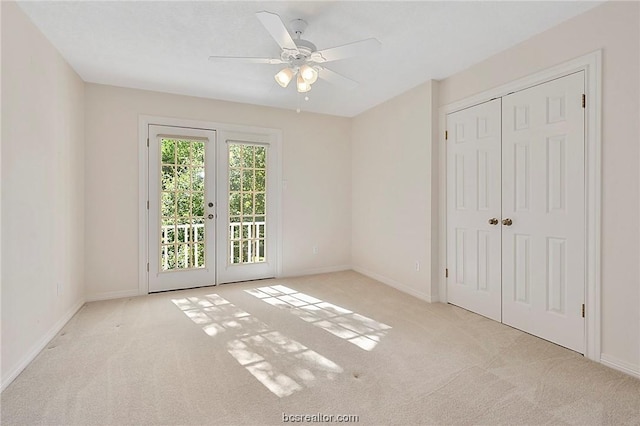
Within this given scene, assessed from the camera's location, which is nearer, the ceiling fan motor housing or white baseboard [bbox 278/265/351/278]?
the ceiling fan motor housing

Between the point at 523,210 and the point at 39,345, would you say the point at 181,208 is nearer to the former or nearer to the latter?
the point at 39,345

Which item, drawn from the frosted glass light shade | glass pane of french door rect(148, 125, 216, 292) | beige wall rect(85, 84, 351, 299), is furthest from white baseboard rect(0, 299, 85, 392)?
the frosted glass light shade

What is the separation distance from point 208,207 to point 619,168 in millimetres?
4135

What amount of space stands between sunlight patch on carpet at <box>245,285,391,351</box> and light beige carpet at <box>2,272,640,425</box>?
2cm

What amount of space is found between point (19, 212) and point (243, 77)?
7.70 ft

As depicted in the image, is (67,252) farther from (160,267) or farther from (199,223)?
(199,223)

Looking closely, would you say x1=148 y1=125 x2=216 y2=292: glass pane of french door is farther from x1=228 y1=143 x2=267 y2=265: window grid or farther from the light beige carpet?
the light beige carpet

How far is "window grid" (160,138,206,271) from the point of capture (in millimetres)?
4008

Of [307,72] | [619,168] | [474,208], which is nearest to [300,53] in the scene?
[307,72]

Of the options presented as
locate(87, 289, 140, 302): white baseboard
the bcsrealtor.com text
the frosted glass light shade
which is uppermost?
the frosted glass light shade

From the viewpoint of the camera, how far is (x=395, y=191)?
4.25m

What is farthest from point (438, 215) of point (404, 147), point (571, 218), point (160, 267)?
point (160, 267)

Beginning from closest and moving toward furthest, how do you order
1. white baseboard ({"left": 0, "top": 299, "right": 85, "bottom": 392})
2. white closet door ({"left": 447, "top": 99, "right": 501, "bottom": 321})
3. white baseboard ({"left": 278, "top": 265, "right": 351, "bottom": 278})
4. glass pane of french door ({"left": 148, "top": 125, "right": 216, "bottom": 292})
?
1. white baseboard ({"left": 0, "top": 299, "right": 85, "bottom": 392})
2. white closet door ({"left": 447, "top": 99, "right": 501, "bottom": 321})
3. glass pane of french door ({"left": 148, "top": 125, "right": 216, "bottom": 292})
4. white baseboard ({"left": 278, "top": 265, "right": 351, "bottom": 278})

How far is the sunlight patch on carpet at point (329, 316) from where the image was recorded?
2701 millimetres
